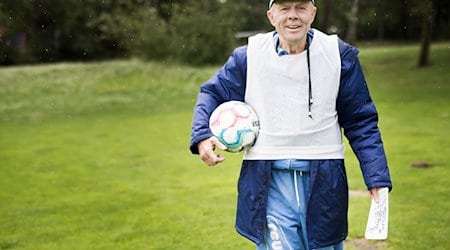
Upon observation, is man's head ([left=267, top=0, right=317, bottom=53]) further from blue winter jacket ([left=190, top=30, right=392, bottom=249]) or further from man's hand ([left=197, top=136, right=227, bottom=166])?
man's hand ([left=197, top=136, right=227, bottom=166])

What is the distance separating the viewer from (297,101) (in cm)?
351

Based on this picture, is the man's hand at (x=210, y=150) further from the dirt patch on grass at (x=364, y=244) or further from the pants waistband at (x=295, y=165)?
the dirt patch on grass at (x=364, y=244)

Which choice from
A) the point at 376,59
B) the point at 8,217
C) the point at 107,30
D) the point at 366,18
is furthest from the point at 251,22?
the point at 8,217

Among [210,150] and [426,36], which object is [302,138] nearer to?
[210,150]

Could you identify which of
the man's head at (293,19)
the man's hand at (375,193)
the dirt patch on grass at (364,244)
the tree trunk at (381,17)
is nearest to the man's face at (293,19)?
the man's head at (293,19)

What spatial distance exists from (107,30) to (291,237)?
2758 centimetres

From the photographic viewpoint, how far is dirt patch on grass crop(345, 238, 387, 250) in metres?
5.72

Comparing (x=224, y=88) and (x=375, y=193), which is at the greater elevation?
(x=224, y=88)

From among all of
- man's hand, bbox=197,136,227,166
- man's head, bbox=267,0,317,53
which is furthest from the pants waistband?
man's head, bbox=267,0,317,53

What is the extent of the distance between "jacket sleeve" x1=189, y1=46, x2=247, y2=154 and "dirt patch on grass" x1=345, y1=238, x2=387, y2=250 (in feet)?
8.24

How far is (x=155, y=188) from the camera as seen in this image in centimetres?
830

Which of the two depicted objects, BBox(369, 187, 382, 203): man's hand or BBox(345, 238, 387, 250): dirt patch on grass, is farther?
BBox(345, 238, 387, 250): dirt patch on grass

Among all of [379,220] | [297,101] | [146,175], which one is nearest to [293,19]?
[297,101]

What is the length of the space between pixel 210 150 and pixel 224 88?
0.41 metres
